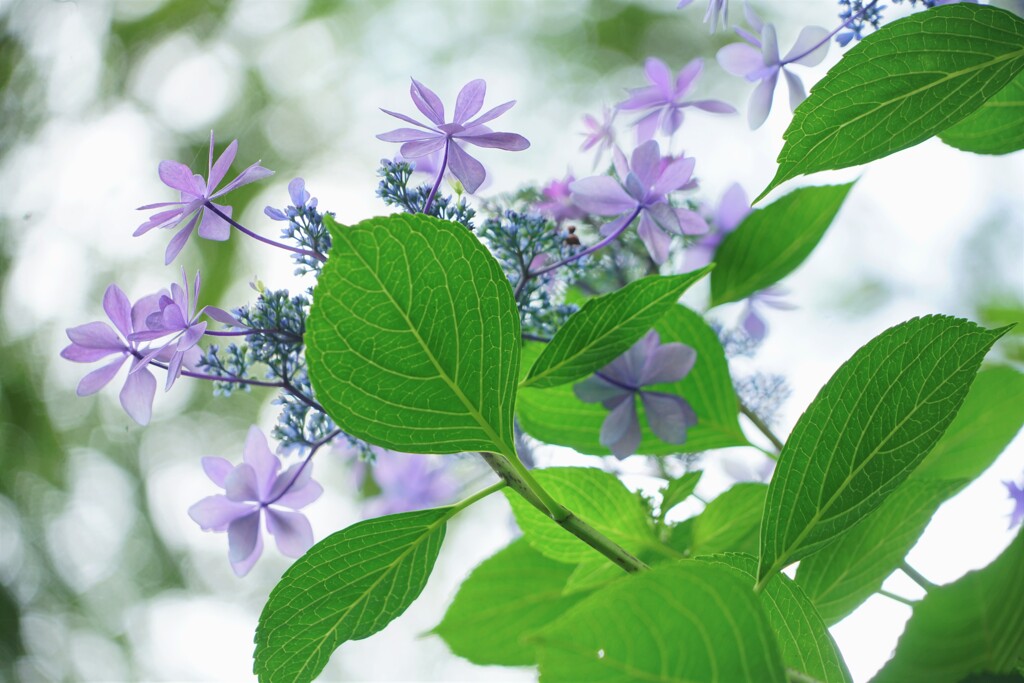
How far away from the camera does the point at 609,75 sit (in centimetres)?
213

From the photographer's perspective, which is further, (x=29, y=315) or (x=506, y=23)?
(x=506, y=23)

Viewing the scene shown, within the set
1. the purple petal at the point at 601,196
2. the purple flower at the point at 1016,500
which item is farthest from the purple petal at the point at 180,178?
the purple flower at the point at 1016,500

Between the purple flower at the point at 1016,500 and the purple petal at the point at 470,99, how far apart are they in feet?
0.84

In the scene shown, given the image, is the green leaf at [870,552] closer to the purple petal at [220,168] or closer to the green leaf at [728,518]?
the green leaf at [728,518]

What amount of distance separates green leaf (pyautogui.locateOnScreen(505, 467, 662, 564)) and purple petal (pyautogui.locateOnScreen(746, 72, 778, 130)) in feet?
0.42

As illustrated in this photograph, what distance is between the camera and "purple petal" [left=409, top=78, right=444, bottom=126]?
214 millimetres

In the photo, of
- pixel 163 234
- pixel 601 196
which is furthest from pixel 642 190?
pixel 163 234

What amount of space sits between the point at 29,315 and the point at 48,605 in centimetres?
57

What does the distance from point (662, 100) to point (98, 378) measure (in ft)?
0.68

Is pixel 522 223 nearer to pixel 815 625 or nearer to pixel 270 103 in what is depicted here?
pixel 815 625

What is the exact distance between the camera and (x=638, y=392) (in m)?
0.27

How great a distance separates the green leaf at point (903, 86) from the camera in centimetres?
19

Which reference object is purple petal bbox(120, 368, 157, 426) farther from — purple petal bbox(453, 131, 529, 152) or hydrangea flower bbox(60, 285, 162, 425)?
purple petal bbox(453, 131, 529, 152)

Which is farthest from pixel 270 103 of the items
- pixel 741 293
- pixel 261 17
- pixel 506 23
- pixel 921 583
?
pixel 921 583
